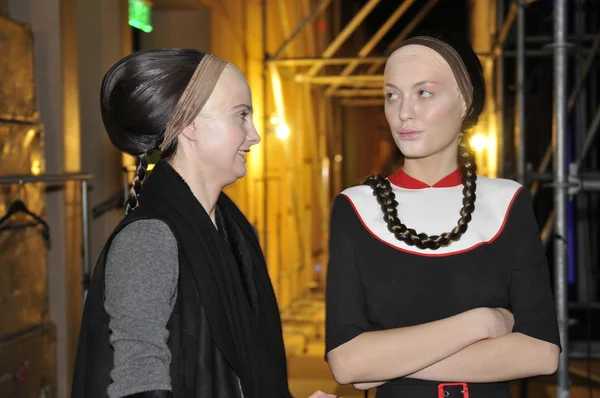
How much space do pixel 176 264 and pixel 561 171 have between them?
1951 millimetres

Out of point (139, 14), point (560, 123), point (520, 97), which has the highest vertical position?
point (139, 14)

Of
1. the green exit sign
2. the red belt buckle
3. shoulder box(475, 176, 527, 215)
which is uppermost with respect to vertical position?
the green exit sign

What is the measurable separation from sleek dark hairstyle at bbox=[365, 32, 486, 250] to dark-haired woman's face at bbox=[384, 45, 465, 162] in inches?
1.8

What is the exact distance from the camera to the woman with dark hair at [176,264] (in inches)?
57.4

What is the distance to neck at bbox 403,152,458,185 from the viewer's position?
1.74m

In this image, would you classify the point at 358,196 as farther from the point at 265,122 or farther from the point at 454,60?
the point at 265,122

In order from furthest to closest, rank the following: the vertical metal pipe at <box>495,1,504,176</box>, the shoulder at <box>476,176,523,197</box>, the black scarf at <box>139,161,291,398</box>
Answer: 1. the vertical metal pipe at <box>495,1,504,176</box>
2. the shoulder at <box>476,176,523,197</box>
3. the black scarf at <box>139,161,291,398</box>

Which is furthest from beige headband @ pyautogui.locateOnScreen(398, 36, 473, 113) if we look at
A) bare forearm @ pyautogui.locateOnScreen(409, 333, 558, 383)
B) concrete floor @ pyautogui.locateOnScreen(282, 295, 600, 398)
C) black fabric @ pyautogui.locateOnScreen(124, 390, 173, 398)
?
concrete floor @ pyautogui.locateOnScreen(282, 295, 600, 398)

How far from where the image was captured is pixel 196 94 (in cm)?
159

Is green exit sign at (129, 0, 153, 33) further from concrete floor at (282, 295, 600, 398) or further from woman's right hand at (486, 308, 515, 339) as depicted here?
woman's right hand at (486, 308, 515, 339)

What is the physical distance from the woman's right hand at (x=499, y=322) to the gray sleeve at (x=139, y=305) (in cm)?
61

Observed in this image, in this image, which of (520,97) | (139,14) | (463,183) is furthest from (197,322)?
(520,97)

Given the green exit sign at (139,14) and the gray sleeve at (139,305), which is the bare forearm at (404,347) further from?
the green exit sign at (139,14)

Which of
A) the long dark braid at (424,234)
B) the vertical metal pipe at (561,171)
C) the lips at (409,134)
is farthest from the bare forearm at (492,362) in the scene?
the vertical metal pipe at (561,171)
